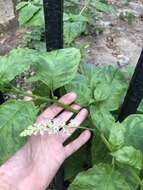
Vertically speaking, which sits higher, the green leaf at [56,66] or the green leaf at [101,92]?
the green leaf at [56,66]


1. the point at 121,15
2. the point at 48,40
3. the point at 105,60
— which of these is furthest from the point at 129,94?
the point at 121,15

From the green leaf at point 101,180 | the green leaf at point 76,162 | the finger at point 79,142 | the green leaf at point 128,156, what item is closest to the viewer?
the green leaf at point 128,156

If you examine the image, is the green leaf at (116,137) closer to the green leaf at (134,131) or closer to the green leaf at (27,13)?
the green leaf at (134,131)

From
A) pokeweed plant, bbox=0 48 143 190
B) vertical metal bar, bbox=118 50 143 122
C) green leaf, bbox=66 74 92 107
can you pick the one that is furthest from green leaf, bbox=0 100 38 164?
vertical metal bar, bbox=118 50 143 122

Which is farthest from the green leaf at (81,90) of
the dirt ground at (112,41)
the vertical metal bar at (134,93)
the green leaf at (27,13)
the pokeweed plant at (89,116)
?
the dirt ground at (112,41)

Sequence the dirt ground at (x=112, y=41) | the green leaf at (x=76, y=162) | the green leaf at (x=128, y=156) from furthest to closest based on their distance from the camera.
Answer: the dirt ground at (x=112, y=41)
the green leaf at (x=76, y=162)
the green leaf at (x=128, y=156)

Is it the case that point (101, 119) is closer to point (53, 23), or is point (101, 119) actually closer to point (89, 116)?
point (89, 116)

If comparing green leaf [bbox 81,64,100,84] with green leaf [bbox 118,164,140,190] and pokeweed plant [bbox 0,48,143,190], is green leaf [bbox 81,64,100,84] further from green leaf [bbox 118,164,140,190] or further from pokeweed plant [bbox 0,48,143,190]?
green leaf [bbox 118,164,140,190]
